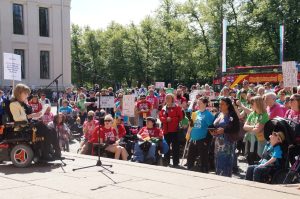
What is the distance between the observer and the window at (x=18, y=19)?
158ft

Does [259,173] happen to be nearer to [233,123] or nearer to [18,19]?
[233,123]

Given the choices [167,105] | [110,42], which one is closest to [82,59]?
[110,42]

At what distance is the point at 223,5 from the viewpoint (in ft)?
174

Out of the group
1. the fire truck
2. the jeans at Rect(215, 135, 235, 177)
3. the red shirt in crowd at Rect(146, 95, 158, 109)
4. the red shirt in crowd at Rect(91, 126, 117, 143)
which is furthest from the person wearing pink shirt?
the fire truck

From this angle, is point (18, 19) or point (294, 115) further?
point (18, 19)

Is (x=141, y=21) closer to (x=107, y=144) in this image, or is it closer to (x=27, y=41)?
(x=27, y=41)

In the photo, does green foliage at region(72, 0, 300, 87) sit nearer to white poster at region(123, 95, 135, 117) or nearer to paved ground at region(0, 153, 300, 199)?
white poster at region(123, 95, 135, 117)

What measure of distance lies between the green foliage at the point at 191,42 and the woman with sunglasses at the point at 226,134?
3806cm

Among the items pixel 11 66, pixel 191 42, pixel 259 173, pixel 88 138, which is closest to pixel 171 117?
pixel 88 138

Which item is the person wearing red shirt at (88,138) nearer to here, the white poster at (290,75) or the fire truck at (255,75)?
the white poster at (290,75)

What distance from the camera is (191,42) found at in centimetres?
5731

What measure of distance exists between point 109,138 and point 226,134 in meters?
3.40

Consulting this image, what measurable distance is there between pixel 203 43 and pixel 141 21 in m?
12.0

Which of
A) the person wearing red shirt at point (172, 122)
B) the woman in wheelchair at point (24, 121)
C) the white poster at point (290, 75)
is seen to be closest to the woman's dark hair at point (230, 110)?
the person wearing red shirt at point (172, 122)
